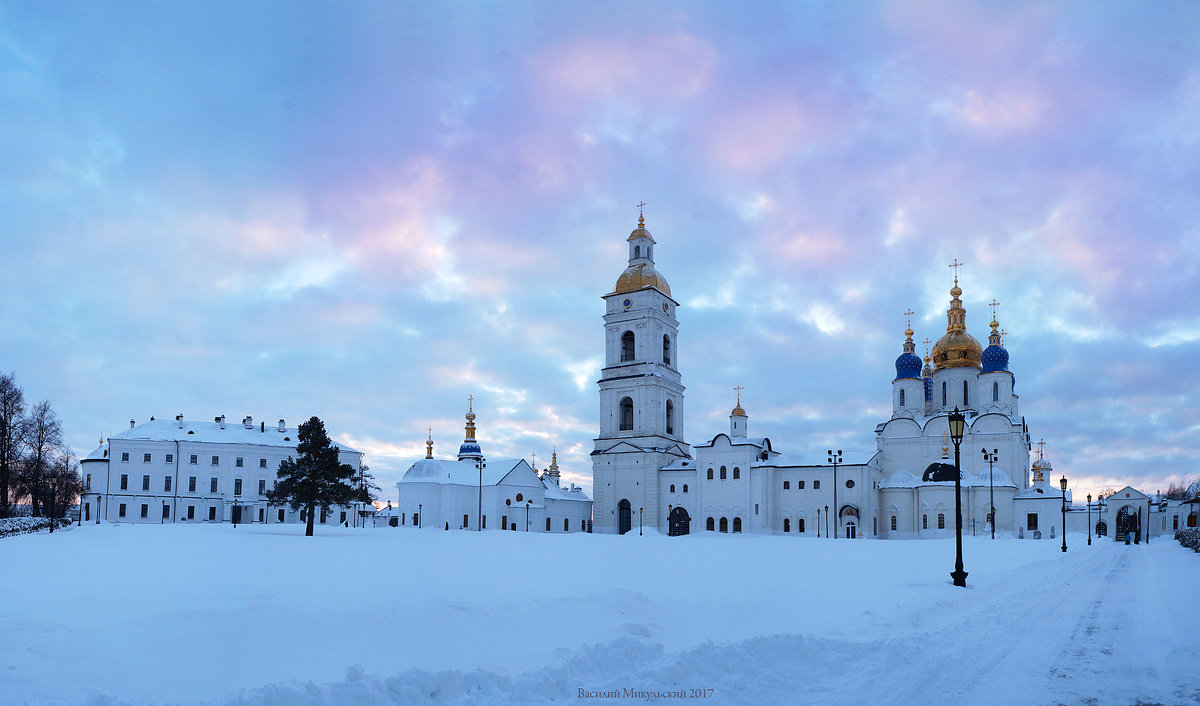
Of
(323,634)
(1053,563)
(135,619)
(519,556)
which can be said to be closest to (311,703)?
(323,634)

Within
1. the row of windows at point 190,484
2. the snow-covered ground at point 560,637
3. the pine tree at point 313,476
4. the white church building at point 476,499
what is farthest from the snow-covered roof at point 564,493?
the snow-covered ground at point 560,637

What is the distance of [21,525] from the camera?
39.6 metres

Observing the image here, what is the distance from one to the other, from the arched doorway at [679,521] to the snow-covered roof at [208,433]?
31.5m

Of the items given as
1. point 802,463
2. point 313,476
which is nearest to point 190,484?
point 313,476

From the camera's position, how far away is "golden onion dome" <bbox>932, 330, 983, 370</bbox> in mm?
80875

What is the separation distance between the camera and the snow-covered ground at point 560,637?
8773 millimetres

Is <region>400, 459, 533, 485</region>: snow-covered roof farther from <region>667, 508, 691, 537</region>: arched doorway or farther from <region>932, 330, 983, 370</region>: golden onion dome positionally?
<region>932, 330, 983, 370</region>: golden onion dome

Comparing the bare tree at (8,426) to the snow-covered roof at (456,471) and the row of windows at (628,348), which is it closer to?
the snow-covered roof at (456,471)

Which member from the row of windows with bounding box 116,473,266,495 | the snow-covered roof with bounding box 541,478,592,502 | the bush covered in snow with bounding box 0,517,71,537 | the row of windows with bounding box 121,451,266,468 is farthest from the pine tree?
the snow-covered roof with bounding box 541,478,592,502

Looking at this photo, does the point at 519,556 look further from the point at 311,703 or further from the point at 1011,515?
the point at 1011,515

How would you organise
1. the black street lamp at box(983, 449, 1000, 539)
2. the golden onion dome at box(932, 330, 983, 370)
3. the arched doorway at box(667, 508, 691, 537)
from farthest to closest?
the golden onion dome at box(932, 330, 983, 370) → the arched doorway at box(667, 508, 691, 537) → the black street lamp at box(983, 449, 1000, 539)

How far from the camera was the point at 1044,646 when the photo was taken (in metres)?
12.1

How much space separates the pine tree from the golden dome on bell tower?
192 feet

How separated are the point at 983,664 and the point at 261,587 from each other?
12.2 m
